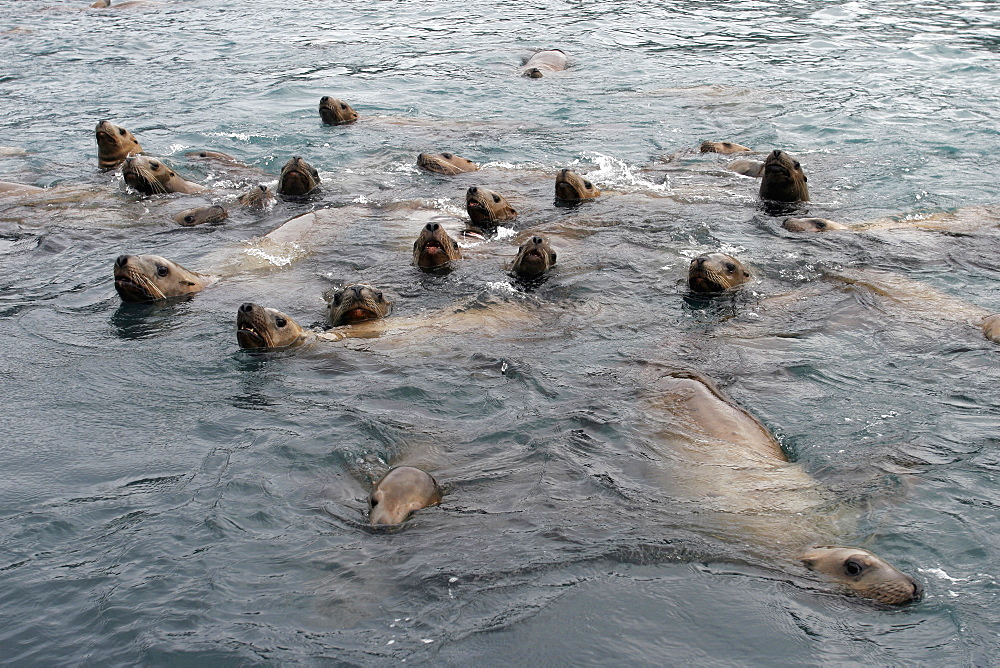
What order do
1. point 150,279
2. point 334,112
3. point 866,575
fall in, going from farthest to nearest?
1. point 334,112
2. point 150,279
3. point 866,575

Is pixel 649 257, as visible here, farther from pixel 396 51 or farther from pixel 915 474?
pixel 396 51

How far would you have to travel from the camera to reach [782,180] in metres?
11.9

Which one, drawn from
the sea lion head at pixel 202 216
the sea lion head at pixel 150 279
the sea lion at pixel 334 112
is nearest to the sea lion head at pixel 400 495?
the sea lion head at pixel 150 279

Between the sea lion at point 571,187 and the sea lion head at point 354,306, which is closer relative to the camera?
the sea lion head at point 354,306

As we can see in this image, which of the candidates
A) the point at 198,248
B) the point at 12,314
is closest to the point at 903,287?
the point at 198,248

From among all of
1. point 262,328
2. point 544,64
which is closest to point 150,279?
point 262,328

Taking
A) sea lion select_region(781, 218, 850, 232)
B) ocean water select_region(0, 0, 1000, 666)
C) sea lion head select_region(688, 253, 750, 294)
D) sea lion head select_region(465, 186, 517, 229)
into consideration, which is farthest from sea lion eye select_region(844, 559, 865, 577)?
sea lion head select_region(465, 186, 517, 229)

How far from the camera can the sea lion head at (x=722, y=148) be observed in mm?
14211

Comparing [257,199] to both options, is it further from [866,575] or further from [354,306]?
[866,575]

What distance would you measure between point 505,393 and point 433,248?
3.06 metres

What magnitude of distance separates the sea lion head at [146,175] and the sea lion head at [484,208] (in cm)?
429

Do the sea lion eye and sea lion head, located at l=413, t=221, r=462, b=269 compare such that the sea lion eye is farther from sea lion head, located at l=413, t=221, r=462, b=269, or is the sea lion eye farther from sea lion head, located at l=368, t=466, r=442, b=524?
sea lion head, located at l=413, t=221, r=462, b=269

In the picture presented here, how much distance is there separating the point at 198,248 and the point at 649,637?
317 inches

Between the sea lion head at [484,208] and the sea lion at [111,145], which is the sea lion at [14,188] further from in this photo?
the sea lion head at [484,208]
